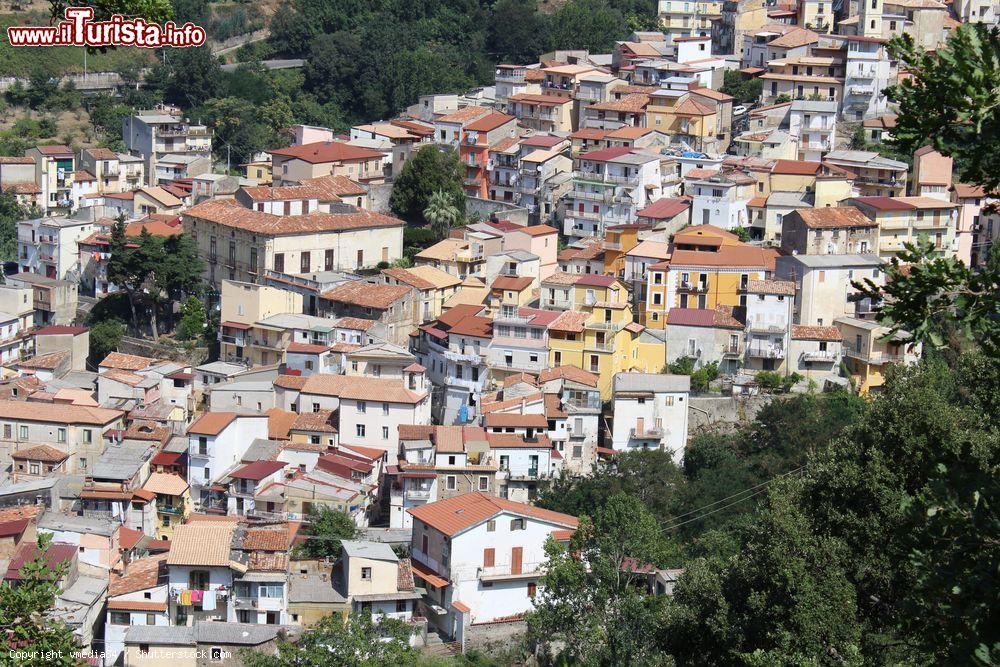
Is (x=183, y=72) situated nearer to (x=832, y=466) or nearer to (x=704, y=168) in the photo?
(x=704, y=168)

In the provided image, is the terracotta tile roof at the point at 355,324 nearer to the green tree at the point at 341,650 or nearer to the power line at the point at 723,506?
the power line at the point at 723,506

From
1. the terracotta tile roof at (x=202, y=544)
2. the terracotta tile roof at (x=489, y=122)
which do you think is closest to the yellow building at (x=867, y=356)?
the terracotta tile roof at (x=202, y=544)

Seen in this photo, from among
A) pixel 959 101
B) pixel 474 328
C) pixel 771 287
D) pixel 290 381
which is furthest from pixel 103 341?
pixel 959 101

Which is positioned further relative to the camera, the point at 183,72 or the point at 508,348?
Answer: the point at 183,72

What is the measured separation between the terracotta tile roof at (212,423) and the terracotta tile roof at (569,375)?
686 centimetres

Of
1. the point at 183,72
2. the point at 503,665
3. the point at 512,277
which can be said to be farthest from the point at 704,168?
the point at 183,72

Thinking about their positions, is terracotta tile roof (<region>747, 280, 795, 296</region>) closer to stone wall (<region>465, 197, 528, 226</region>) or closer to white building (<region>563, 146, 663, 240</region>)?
white building (<region>563, 146, 663, 240</region>)

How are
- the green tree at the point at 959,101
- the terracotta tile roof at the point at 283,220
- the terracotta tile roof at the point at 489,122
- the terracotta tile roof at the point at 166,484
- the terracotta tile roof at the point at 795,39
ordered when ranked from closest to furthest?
the green tree at the point at 959,101 < the terracotta tile roof at the point at 166,484 < the terracotta tile roof at the point at 283,220 < the terracotta tile roof at the point at 489,122 < the terracotta tile roof at the point at 795,39

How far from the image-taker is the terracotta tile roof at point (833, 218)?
128ft

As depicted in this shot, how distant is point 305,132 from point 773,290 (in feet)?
66.5

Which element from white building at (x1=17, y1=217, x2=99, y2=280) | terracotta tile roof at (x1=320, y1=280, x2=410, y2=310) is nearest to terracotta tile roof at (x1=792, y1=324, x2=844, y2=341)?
terracotta tile roof at (x1=320, y1=280, x2=410, y2=310)

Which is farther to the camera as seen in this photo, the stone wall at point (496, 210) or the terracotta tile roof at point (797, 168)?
the stone wall at point (496, 210)

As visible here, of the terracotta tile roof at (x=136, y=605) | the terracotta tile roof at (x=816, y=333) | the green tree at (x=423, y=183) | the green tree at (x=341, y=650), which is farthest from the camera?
the green tree at (x=423, y=183)

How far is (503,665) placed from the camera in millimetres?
27938
